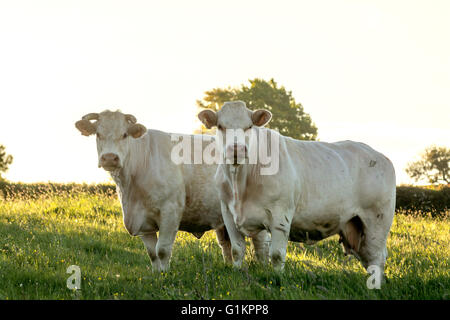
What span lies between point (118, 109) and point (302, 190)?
9.76 feet

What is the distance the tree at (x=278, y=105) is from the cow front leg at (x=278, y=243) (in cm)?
2993

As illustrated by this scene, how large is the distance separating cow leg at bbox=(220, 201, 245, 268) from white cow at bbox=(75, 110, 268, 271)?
1.21 metres

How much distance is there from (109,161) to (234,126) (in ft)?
6.42

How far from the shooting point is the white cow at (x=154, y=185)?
6961mm

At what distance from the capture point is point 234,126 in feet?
18.6

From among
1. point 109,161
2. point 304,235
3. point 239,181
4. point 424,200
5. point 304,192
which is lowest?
point 424,200

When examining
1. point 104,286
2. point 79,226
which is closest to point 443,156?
point 79,226

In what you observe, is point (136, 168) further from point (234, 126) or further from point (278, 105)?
point (278, 105)

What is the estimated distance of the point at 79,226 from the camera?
11.5m

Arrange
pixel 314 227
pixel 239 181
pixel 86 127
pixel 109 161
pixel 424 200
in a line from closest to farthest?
pixel 239 181 → pixel 314 227 → pixel 109 161 → pixel 86 127 → pixel 424 200

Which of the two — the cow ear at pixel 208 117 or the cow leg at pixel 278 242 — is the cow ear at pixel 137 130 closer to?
the cow ear at pixel 208 117

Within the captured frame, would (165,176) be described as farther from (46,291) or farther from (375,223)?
(375,223)

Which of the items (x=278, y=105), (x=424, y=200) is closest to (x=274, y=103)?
(x=278, y=105)

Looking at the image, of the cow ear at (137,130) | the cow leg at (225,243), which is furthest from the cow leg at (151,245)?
the cow ear at (137,130)
